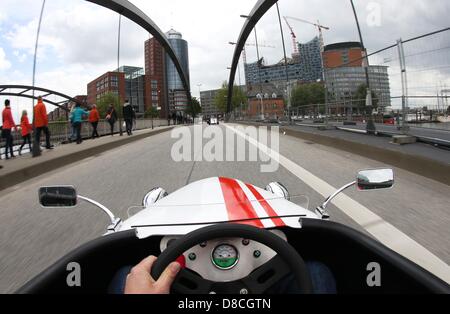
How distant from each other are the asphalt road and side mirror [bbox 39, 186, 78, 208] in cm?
104

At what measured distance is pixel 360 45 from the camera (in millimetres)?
14820

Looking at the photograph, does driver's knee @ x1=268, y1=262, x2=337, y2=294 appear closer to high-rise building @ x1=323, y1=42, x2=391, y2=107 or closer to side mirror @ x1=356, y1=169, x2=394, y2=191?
side mirror @ x1=356, y1=169, x2=394, y2=191

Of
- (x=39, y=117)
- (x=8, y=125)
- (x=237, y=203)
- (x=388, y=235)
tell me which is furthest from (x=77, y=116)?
(x=237, y=203)

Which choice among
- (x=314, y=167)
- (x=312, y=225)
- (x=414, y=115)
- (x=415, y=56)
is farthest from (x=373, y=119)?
(x=312, y=225)

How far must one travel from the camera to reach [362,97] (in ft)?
47.3

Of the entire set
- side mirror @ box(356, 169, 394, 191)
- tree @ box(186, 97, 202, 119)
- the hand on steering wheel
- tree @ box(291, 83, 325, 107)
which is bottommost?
the hand on steering wheel

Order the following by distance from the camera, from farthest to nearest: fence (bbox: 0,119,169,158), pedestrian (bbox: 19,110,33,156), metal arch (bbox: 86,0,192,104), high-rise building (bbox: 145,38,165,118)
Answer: high-rise building (bbox: 145,38,165,118), metal arch (bbox: 86,0,192,104), fence (bbox: 0,119,169,158), pedestrian (bbox: 19,110,33,156)

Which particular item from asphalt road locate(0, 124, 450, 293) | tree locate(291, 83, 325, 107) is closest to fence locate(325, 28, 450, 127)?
asphalt road locate(0, 124, 450, 293)

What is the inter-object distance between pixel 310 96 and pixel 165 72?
4727cm

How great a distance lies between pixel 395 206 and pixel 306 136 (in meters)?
12.7

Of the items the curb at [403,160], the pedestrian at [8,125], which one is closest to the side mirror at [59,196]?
the curb at [403,160]

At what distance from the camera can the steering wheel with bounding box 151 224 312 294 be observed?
4.44ft

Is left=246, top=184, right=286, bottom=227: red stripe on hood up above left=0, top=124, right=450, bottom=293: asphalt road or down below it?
above
